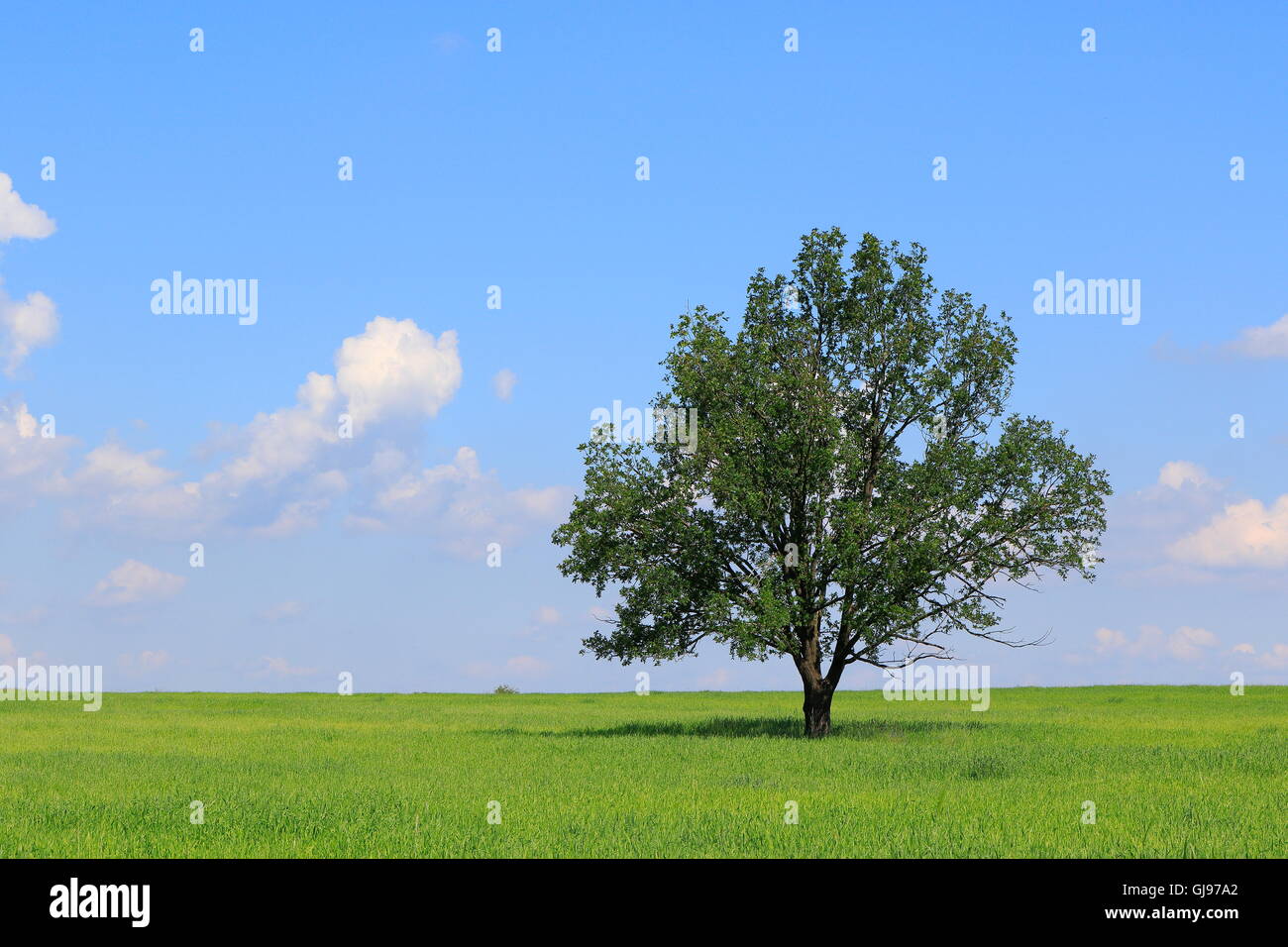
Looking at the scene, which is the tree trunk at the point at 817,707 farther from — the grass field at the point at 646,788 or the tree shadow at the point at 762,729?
the grass field at the point at 646,788

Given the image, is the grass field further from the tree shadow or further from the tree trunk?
the tree trunk

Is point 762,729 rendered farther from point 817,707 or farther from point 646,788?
point 646,788

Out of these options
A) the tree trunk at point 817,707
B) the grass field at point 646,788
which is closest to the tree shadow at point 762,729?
the grass field at point 646,788

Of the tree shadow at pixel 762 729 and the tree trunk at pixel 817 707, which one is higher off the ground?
the tree trunk at pixel 817 707

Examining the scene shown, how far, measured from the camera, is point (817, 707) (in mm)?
41562

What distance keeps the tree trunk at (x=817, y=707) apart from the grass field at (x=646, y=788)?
1.17 meters

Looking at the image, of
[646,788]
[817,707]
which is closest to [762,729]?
[817,707]

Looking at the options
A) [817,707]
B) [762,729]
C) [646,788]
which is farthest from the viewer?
[762,729]

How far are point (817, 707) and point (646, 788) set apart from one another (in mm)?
16948

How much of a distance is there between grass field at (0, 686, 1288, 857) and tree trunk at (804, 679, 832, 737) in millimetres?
1172

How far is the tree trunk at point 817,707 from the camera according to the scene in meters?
41.2
